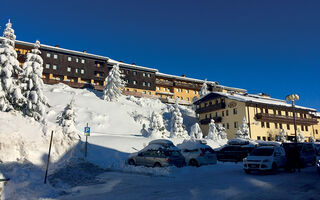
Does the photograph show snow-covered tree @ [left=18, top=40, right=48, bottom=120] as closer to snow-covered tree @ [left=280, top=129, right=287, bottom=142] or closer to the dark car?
the dark car

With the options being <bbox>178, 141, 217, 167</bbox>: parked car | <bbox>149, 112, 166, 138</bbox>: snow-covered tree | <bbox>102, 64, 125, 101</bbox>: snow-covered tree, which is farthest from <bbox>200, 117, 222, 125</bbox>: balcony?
<bbox>178, 141, 217, 167</bbox>: parked car

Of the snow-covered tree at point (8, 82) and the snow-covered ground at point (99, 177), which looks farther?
the snow-covered tree at point (8, 82)

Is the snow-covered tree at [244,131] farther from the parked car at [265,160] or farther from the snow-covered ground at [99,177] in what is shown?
the parked car at [265,160]

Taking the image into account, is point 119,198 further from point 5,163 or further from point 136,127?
point 136,127

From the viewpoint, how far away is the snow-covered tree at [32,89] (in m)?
21.9

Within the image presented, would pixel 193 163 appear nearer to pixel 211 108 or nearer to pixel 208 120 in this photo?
pixel 208 120

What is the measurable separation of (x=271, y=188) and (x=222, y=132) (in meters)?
34.6

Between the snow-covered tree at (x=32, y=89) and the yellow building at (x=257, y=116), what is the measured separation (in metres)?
36.0

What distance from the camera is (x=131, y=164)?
16.7 m

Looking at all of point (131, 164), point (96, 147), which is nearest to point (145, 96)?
point (96, 147)

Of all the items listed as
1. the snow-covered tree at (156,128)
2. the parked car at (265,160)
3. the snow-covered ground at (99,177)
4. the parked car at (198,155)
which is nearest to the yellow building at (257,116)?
the snow-covered tree at (156,128)

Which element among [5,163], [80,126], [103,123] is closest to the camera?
[5,163]

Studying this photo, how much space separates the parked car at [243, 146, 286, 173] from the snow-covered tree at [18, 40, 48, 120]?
19.1 metres

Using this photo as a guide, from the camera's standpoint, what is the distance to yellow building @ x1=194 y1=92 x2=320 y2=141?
45.4 m
